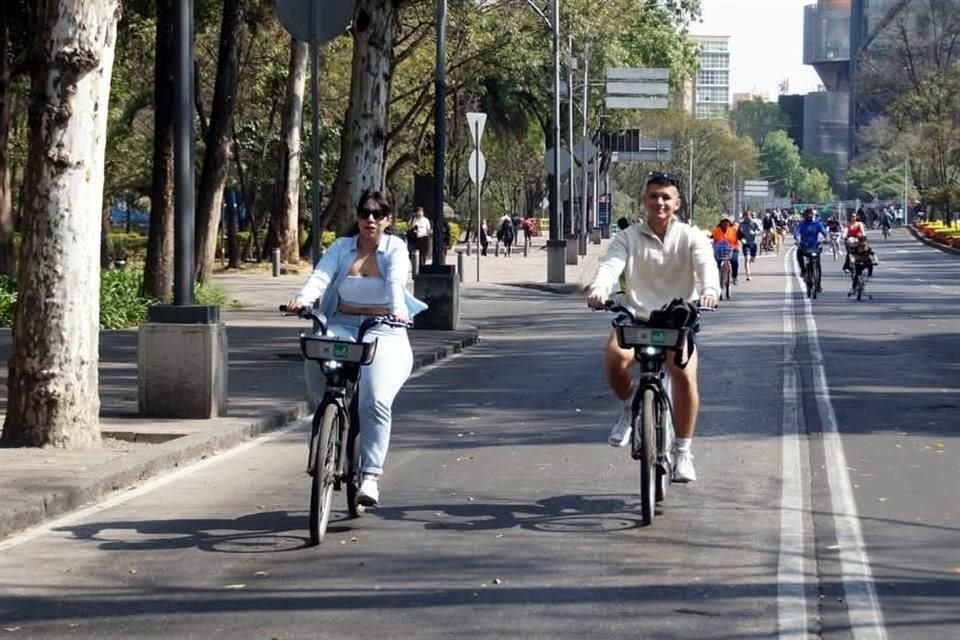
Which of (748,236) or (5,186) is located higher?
(5,186)

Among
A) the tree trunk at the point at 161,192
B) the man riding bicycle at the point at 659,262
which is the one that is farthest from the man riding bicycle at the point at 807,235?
the man riding bicycle at the point at 659,262

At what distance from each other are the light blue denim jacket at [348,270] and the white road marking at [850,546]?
250 cm

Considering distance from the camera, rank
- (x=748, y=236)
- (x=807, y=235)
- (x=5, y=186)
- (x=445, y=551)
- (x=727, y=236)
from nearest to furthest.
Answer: (x=445, y=551)
(x=5, y=186)
(x=807, y=235)
(x=727, y=236)
(x=748, y=236)

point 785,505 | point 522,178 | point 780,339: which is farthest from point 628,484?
point 522,178

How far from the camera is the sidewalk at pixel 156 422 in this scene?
35.5 feet

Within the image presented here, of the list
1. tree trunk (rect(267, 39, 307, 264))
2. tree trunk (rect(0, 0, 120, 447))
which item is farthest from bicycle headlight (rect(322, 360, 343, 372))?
tree trunk (rect(267, 39, 307, 264))

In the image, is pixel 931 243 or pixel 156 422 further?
pixel 931 243

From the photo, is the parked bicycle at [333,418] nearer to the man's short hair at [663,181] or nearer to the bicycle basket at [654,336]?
the bicycle basket at [654,336]

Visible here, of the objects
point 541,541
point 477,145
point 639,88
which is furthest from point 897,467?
point 639,88

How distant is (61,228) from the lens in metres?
12.4

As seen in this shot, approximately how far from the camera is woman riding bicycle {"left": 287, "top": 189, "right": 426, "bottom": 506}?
9.93 m

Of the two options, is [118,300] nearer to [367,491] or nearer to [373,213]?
[373,213]

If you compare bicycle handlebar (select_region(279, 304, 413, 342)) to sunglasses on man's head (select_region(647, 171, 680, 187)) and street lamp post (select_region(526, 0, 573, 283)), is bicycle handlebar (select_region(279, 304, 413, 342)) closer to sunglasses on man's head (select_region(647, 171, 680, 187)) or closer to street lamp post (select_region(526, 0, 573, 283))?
sunglasses on man's head (select_region(647, 171, 680, 187))

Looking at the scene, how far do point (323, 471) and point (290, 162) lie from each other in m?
35.1
